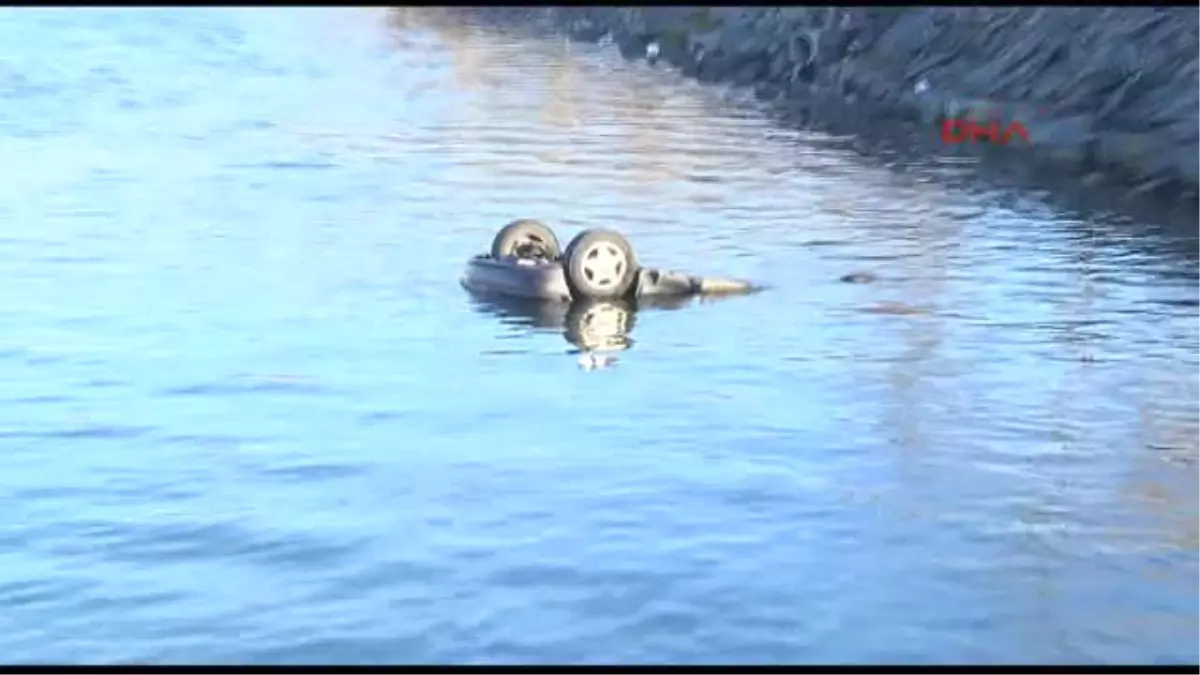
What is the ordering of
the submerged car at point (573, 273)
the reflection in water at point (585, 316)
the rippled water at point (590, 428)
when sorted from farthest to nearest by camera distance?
the submerged car at point (573, 273), the reflection in water at point (585, 316), the rippled water at point (590, 428)

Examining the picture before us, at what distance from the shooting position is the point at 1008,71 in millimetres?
44531

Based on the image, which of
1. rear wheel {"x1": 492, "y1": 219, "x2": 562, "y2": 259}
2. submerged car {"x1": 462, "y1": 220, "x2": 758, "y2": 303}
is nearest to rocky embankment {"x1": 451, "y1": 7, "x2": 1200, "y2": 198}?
submerged car {"x1": 462, "y1": 220, "x2": 758, "y2": 303}

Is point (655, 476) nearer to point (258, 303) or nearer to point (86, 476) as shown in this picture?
point (86, 476)

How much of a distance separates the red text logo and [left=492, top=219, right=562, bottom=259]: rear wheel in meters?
17.6

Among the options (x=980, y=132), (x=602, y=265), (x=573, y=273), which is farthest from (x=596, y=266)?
(x=980, y=132)

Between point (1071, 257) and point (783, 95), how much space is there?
27.1 m

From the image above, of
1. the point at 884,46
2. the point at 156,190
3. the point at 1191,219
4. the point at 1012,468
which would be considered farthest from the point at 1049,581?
the point at 884,46

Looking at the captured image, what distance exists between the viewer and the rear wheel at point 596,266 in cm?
2445

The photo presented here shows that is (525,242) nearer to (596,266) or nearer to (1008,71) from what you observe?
(596,266)

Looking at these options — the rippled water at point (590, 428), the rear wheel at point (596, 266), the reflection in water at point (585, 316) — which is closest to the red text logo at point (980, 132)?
the rippled water at point (590, 428)

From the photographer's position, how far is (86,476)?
1712 centimetres

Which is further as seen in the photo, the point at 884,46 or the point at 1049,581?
the point at 884,46

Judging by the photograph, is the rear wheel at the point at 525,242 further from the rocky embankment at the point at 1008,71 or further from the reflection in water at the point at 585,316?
the rocky embankment at the point at 1008,71

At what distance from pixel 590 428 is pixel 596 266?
630 cm
